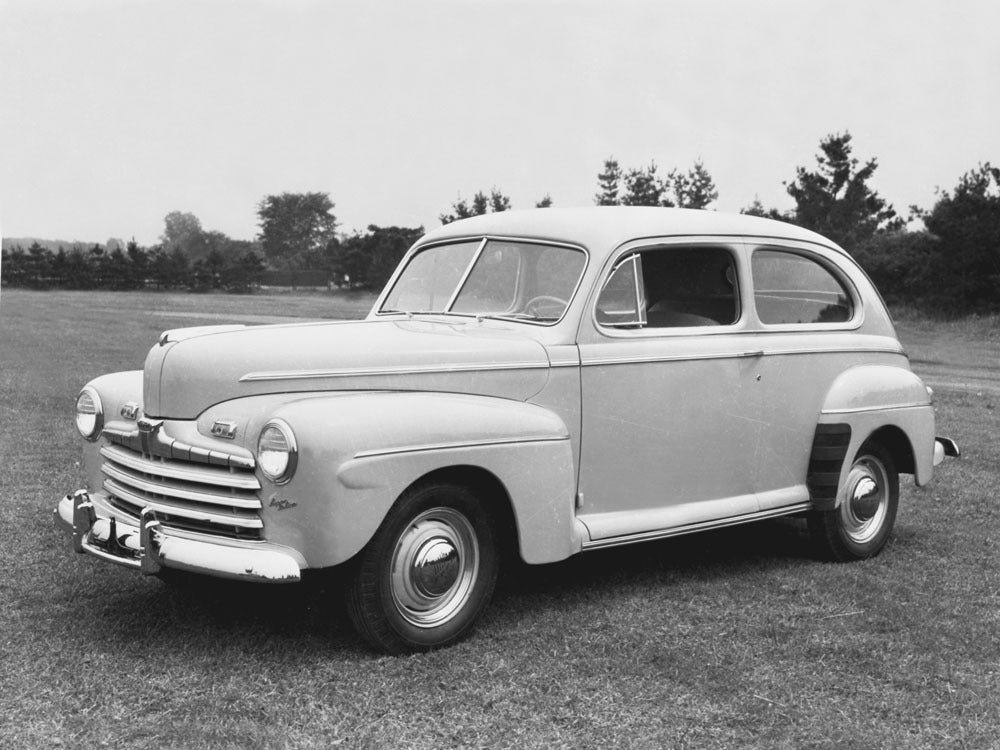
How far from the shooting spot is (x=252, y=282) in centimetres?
6116

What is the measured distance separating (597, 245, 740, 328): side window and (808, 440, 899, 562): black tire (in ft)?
4.06

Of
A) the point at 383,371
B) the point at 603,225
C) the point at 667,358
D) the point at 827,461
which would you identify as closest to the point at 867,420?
the point at 827,461

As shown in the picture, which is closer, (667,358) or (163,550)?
(163,550)

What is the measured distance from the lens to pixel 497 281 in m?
5.43

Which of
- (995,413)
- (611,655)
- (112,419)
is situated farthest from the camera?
(995,413)

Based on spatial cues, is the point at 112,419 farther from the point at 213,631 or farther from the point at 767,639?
the point at 767,639

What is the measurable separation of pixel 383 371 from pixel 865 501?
3.12m

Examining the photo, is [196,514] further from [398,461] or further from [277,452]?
[398,461]

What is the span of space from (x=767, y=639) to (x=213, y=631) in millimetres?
2323

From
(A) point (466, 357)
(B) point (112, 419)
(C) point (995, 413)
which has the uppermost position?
(A) point (466, 357)

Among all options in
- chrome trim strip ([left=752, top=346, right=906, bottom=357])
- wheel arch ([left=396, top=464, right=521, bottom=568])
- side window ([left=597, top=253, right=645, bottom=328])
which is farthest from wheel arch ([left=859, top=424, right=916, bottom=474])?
wheel arch ([left=396, top=464, right=521, bottom=568])

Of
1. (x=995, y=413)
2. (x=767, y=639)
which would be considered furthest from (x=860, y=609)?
(x=995, y=413)

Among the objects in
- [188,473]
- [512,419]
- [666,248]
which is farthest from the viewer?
[666,248]

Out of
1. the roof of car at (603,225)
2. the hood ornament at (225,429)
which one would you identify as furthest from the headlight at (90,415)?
the roof of car at (603,225)
